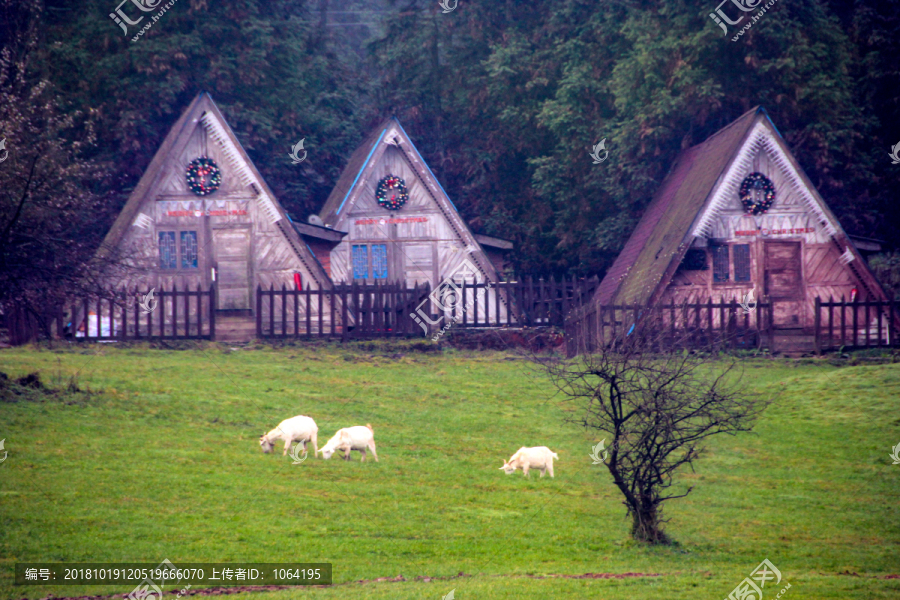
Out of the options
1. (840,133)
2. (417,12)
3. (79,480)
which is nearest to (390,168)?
(417,12)

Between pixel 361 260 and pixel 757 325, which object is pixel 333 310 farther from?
pixel 757 325

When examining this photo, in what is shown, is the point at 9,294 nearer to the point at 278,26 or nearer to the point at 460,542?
the point at 460,542

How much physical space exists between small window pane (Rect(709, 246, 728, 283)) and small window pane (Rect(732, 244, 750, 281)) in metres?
0.29

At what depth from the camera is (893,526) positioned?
12.8 meters

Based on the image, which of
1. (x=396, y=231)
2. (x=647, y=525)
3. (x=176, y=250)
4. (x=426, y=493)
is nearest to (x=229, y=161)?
(x=176, y=250)

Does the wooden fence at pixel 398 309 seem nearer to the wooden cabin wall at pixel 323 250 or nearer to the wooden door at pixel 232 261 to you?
the wooden door at pixel 232 261

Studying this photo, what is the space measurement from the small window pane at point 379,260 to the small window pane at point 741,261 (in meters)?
12.6

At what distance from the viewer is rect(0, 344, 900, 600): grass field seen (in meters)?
10.8

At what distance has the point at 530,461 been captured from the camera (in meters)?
14.6

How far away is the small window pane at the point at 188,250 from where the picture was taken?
97.1 ft

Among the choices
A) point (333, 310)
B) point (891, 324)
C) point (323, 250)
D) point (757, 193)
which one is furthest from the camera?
point (323, 250)

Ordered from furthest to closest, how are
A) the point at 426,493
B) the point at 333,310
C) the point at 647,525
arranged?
the point at 333,310 → the point at 426,493 → the point at 647,525

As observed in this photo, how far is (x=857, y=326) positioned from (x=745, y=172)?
5.99 metres

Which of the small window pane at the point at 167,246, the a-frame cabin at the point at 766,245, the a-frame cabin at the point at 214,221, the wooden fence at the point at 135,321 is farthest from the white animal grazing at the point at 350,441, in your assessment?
the small window pane at the point at 167,246
